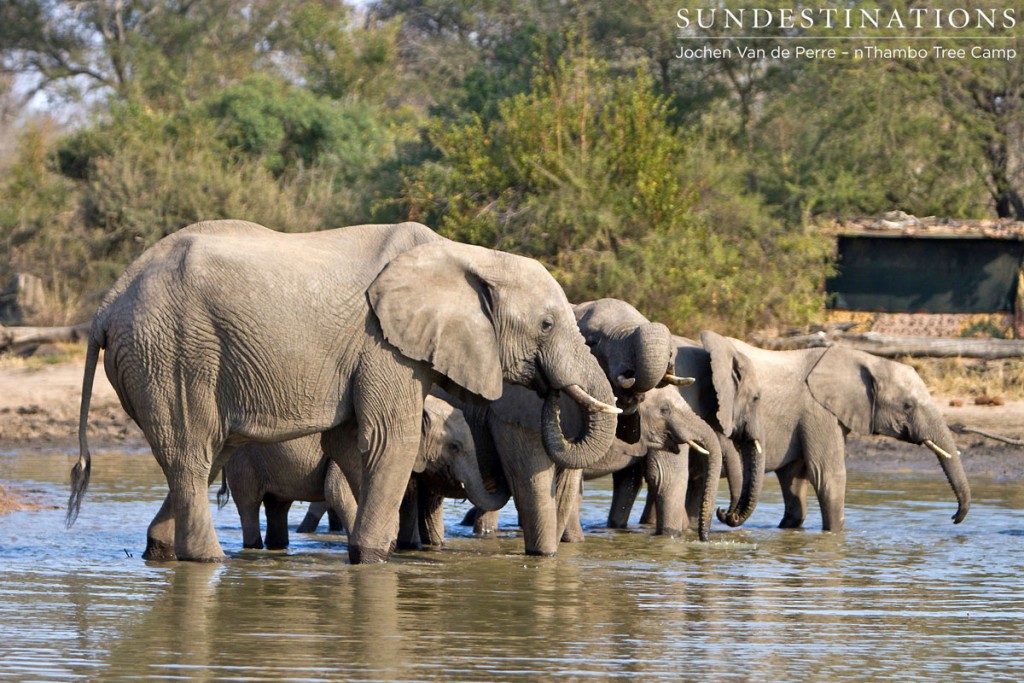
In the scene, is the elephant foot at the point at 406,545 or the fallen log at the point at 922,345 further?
the fallen log at the point at 922,345

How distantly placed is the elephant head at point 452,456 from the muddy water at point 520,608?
0.38 meters

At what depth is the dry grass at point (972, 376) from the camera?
59.1 ft

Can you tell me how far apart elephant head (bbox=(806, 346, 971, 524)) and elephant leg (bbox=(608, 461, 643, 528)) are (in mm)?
1564

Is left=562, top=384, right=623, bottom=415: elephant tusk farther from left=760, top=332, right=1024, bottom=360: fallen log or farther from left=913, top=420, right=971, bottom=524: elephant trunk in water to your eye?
left=760, top=332, right=1024, bottom=360: fallen log

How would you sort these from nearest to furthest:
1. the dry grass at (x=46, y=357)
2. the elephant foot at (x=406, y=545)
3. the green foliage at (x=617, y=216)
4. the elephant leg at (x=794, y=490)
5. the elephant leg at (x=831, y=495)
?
the elephant foot at (x=406, y=545)
the elephant leg at (x=831, y=495)
the elephant leg at (x=794, y=490)
the dry grass at (x=46, y=357)
the green foliage at (x=617, y=216)

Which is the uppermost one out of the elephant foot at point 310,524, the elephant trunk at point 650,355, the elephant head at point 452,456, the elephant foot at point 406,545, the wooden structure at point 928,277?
the wooden structure at point 928,277

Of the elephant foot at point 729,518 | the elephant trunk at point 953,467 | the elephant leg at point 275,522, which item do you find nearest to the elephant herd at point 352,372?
the elephant leg at point 275,522

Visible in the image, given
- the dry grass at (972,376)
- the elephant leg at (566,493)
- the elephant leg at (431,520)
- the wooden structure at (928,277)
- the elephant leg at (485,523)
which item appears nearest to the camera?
the elephant leg at (566,493)

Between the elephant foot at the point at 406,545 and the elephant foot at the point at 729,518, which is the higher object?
the elephant foot at the point at 729,518

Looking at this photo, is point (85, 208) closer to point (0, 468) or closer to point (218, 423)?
point (0, 468)

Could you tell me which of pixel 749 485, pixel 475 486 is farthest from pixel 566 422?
pixel 749 485

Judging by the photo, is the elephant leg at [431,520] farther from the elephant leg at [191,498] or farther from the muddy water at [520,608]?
the elephant leg at [191,498]

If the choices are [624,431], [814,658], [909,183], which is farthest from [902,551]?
[909,183]

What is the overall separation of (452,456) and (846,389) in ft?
12.3
